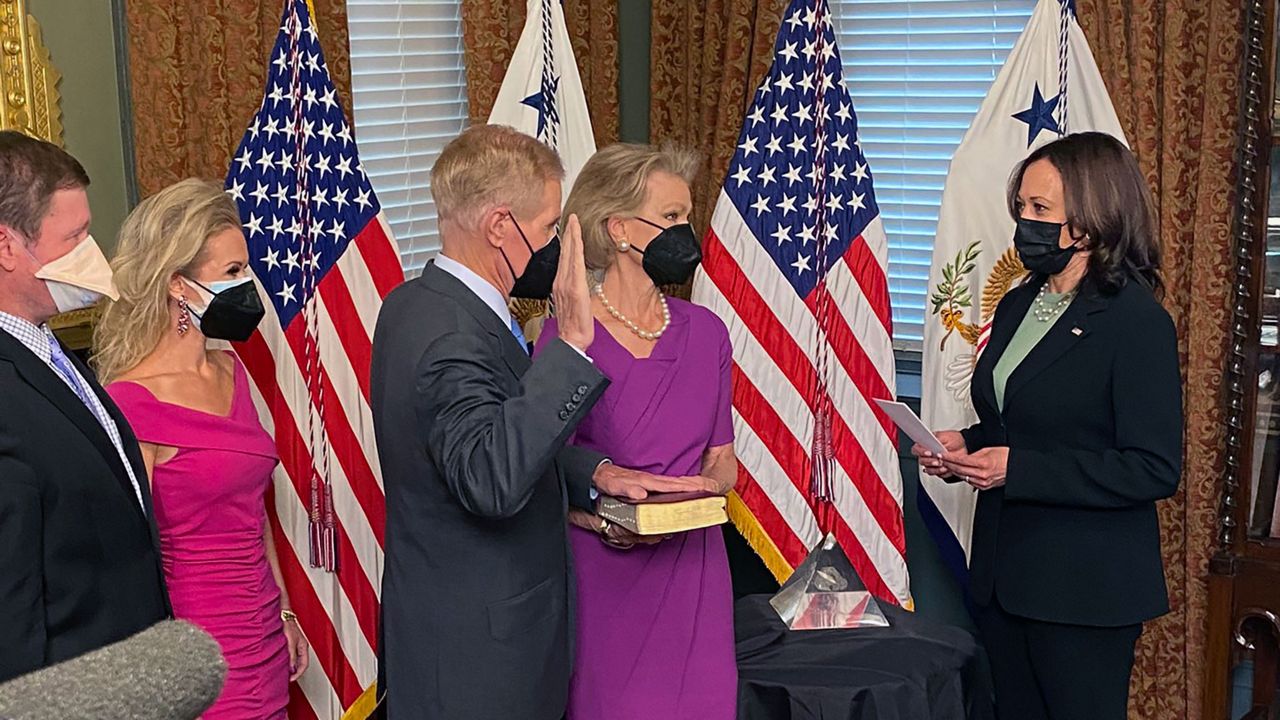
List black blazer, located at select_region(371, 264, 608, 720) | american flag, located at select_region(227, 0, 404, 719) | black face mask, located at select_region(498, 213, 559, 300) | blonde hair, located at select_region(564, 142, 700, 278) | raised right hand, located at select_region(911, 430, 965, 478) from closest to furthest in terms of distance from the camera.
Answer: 1. black blazer, located at select_region(371, 264, 608, 720)
2. black face mask, located at select_region(498, 213, 559, 300)
3. blonde hair, located at select_region(564, 142, 700, 278)
4. raised right hand, located at select_region(911, 430, 965, 478)
5. american flag, located at select_region(227, 0, 404, 719)

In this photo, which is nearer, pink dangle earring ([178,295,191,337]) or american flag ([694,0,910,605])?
pink dangle earring ([178,295,191,337])

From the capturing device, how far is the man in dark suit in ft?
5.19

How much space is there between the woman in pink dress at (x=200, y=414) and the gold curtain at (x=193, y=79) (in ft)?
1.48

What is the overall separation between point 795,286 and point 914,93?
1.04 metres

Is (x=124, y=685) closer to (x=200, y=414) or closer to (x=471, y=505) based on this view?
(x=471, y=505)

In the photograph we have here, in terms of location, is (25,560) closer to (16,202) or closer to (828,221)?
(16,202)

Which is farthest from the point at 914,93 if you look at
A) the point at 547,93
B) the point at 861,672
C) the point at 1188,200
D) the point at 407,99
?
the point at 861,672

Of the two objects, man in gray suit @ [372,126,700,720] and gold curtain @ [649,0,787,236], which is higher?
gold curtain @ [649,0,787,236]

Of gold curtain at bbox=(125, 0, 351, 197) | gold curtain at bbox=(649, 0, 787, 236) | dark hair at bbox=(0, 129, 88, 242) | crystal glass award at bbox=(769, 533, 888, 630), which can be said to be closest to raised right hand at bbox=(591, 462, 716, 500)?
crystal glass award at bbox=(769, 533, 888, 630)

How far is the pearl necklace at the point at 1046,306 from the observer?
2.62 meters

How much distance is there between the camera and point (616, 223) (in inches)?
103

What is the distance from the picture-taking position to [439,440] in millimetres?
1907

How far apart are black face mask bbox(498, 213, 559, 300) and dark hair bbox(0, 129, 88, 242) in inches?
27.3

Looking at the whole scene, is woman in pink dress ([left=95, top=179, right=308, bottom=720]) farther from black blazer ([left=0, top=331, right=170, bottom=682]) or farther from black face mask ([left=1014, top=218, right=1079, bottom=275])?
black face mask ([left=1014, top=218, right=1079, bottom=275])
